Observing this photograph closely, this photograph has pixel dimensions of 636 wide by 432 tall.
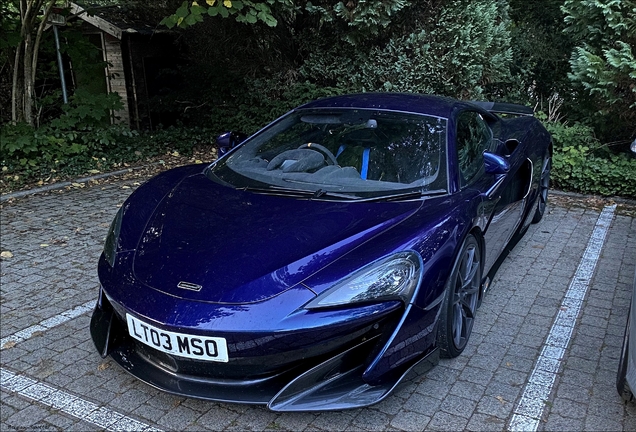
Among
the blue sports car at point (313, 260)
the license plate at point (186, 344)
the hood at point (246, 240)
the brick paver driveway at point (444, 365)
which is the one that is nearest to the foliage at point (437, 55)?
the brick paver driveway at point (444, 365)

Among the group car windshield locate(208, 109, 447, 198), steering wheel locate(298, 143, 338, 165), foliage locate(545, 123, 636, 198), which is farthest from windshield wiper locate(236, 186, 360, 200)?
foliage locate(545, 123, 636, 198)

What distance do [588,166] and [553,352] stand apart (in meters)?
4.17

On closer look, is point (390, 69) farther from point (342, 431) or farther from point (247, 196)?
point (342, 431)

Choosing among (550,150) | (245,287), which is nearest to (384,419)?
(245,287)

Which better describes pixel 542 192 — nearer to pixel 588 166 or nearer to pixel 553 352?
pixel 588 166

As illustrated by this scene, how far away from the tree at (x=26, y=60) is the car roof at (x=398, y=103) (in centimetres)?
614

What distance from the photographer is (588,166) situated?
6555mm

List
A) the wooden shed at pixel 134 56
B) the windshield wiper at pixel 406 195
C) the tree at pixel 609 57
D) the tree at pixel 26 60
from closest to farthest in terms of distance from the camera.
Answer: the windshield wiper at pixel 406 195 < the tree at pixel 609 57 < the tree at pixel 26 60 < the wooden shed at pixel 134 56

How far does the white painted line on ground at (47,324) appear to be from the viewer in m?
3.35

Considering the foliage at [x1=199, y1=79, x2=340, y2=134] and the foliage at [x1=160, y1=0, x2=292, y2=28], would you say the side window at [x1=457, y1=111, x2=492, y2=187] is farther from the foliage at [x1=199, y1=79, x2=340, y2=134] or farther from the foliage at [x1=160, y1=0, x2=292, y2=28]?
the foliage at [x1=199, y1=79, x2=340, y2=134]

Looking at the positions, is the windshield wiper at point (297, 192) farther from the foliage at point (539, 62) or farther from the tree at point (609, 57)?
the foliage at point (539, 62)

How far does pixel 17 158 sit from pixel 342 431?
23.0ft

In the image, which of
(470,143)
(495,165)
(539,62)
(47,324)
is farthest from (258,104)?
(495,165)

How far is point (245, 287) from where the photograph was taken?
236 cm
